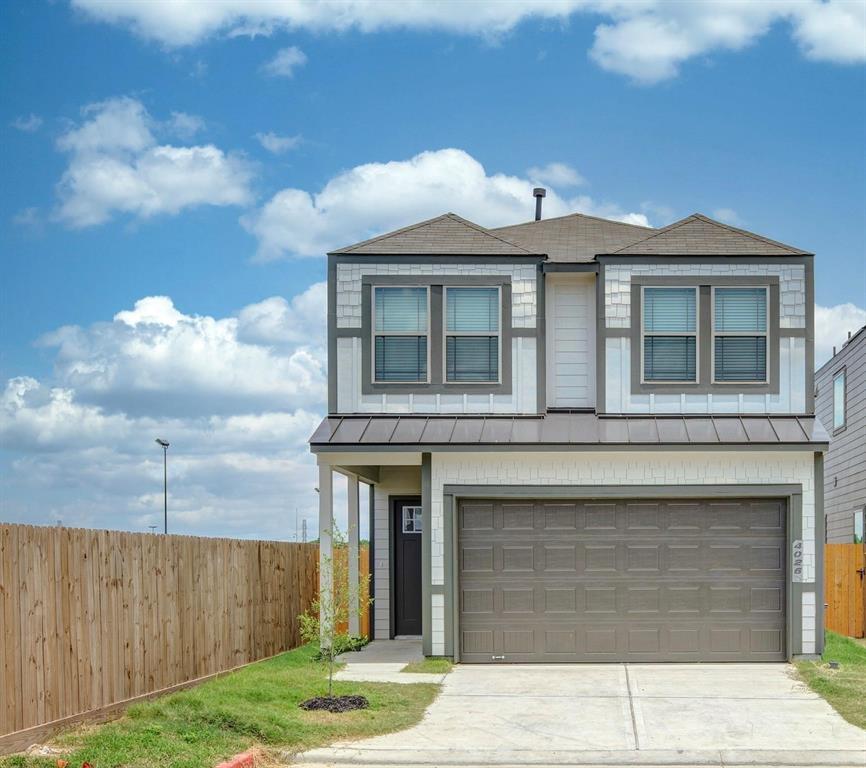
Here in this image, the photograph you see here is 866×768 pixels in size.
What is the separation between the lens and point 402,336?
18500 mm

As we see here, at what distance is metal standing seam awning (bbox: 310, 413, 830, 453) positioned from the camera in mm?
17391

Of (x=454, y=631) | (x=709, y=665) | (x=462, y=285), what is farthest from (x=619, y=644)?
(x=462, y=285)

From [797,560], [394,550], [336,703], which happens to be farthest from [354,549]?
[797,560]

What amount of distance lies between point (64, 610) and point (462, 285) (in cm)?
887

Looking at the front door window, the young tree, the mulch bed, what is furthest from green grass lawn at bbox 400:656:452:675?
the front door window

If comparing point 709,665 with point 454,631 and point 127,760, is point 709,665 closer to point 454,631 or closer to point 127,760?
point 454,631

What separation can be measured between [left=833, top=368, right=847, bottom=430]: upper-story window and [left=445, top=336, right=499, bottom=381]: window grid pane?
42.6 ft

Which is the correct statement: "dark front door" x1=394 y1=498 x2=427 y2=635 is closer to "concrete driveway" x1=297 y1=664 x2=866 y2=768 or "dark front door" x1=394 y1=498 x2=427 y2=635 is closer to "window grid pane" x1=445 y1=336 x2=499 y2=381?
"window grid pane" x1=445 y1=336 x2=499 y2=381

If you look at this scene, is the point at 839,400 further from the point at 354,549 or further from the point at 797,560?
the point at 354,549

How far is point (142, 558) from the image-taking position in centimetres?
1369

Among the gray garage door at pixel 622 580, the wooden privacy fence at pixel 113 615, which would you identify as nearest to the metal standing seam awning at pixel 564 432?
the gray garage door at pixel 622 580

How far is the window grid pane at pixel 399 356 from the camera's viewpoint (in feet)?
60.6

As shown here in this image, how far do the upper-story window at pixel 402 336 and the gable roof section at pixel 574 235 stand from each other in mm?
2210

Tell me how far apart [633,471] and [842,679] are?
4158mm
